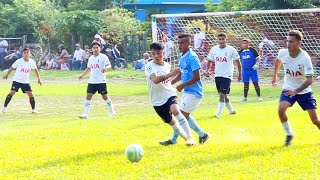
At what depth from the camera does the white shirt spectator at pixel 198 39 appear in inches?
1032

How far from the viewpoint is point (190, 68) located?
38.4 ft

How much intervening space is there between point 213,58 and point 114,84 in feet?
45.1

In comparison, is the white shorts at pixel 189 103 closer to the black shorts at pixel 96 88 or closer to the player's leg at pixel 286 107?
the player's leg at pixel 286 107

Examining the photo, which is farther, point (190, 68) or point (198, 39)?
point (198, 39)

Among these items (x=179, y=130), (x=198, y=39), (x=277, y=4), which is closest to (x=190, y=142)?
(x=179, y=130)

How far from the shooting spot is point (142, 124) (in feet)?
49.9

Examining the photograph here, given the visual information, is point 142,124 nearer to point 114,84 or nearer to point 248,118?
point 248,118

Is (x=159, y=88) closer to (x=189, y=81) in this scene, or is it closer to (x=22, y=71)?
(x=189, y=81)

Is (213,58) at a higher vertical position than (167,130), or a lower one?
higher

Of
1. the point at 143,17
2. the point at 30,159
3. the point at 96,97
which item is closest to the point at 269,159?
the point at 30,159

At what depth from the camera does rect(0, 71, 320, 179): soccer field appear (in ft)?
30.5

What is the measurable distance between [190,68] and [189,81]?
0.28m

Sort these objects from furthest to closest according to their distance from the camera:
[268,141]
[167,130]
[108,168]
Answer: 1. [167,130]
2. [268,141]
3. [108,168]

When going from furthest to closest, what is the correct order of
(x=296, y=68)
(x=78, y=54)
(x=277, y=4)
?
(x=78, y=54)
(x=277, y=4)
(x=296, y=68)
